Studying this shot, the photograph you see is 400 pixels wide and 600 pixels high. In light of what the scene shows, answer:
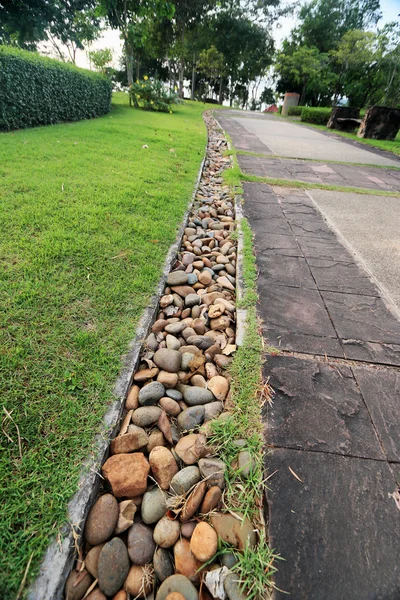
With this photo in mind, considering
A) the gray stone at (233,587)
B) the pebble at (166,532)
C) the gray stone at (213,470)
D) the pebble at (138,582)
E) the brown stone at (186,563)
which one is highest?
the gray stone at (213,470)

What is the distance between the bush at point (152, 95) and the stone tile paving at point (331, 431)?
46.6 feet

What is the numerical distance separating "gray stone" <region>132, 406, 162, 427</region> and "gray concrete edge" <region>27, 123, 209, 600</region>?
0.08 meters

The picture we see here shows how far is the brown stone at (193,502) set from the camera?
1141 millimetres

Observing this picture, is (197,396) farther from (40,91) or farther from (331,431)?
(40,91)

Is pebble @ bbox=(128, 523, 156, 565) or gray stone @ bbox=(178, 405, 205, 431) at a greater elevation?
gray stone @ bbox=(178, 405, 205, 431)

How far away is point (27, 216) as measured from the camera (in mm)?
2670

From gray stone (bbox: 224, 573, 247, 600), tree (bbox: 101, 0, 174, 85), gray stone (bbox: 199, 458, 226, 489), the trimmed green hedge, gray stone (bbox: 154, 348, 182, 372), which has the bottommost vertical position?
gray stone (bbox: 224, 573, 247, 600)

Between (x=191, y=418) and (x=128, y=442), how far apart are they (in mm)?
316

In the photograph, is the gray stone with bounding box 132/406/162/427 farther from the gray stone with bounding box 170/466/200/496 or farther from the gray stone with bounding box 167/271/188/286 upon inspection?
the gray stone with bounding box 167/271/188/286

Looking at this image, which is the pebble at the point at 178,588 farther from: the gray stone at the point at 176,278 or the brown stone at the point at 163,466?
the gray stone at the point at 176,278

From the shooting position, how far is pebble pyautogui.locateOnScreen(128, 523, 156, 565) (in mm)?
1038

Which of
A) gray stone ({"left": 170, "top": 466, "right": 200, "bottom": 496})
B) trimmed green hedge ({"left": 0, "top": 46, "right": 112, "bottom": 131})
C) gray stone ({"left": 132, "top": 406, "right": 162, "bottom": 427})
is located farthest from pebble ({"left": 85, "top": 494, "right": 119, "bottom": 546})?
trimmed green hedge ({"left": 0, "top": 46, "right": 112, "bottom": 131})

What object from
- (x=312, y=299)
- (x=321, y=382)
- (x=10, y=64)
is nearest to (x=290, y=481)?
(x=321, y=382)

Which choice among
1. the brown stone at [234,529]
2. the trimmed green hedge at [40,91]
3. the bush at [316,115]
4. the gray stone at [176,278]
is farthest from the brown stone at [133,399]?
the bush at [316,115]
